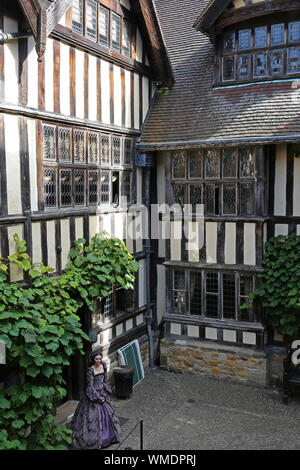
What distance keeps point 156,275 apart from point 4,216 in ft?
20.5

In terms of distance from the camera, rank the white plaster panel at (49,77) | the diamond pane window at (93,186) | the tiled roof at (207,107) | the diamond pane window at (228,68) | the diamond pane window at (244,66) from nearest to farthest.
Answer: the white plaster panel at (49,77), the diamond pane window at (93,186), the tiled roof at (207,107), the diamond pane window at (244,66), the diamond pane window at (228,68)

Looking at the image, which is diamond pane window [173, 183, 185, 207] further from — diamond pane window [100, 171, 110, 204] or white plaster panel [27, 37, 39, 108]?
white plaster panel [27, 37, 39, 108]

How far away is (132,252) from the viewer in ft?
43.2

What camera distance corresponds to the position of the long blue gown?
9.38 meters

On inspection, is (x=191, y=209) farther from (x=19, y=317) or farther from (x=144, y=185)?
(x=19, y=317)

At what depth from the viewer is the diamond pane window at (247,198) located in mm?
12258

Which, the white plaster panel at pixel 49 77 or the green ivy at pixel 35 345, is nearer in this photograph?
the green ivy at pixel 35 345

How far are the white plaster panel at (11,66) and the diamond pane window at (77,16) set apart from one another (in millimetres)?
2144

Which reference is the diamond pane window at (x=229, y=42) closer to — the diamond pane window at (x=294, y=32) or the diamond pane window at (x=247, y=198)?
the diamond pane window at (x=294, y=32)

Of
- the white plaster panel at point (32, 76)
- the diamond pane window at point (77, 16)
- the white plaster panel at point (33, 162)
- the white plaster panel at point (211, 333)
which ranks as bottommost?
the white plaster panel at point (211, 333)

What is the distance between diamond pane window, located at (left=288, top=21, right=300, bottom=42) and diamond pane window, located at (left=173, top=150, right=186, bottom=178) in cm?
380

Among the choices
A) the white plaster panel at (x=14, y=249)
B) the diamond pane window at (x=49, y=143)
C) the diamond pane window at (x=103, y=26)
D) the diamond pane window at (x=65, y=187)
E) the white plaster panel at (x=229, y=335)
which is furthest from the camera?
the white plaster panel at (x=229, y=335)

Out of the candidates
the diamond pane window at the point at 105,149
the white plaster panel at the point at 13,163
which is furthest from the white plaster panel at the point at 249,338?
the white plaster panel at the point at 13,163

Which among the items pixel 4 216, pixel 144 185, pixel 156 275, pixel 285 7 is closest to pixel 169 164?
pixel 144 185
